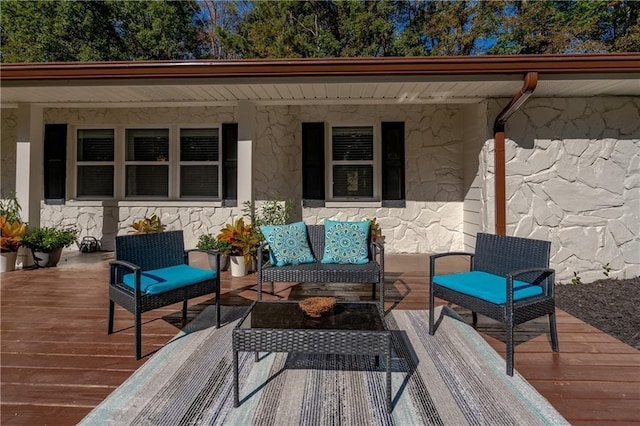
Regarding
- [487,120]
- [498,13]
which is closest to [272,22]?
[498,13]

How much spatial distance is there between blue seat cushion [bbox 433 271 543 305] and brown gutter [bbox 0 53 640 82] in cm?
223

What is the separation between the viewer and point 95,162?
643 centimetres

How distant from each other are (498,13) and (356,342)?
1143cm

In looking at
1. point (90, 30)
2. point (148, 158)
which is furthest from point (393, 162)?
point (90, 30)

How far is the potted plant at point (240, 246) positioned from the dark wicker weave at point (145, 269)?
1.39m

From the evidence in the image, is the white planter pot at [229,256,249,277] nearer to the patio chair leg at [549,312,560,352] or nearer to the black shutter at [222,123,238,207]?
the black shutter at [222,123,238,207]

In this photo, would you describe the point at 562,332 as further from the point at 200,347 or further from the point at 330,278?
the point at 200,347

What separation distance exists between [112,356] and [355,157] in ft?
15.9

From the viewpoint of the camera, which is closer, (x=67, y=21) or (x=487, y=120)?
(x=487, y=120)

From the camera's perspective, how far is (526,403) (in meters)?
1.93

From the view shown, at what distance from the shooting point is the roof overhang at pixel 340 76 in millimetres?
3676

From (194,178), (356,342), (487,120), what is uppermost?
(487,120)

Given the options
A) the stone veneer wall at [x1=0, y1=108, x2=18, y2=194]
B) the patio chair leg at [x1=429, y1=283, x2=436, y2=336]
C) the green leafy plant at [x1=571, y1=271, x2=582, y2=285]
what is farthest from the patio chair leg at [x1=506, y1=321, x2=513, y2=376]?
the stone veneer wall at [x1=0, y1=108, x2=18, y2=194]

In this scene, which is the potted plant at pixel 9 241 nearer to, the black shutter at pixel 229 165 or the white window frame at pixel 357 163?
the black shutter at pixel 229 165
